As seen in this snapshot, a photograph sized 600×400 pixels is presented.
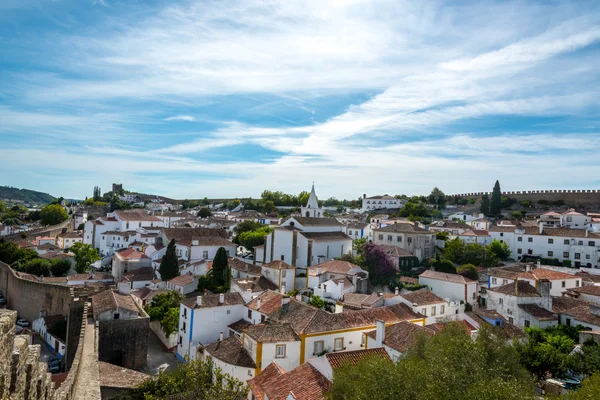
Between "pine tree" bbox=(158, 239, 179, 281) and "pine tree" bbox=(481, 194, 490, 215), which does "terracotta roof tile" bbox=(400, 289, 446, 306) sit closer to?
"pine tree" bbox=(158, 239, 179, 281)

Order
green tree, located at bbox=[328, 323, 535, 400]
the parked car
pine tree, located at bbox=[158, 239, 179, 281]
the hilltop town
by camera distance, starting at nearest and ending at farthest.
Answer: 1. green tree, located at bbox=[328, 323, 535, 400]
2. the hilltop town
3. the parked car
4. pine tree, located at bbox=[158, 239, 179, 281]

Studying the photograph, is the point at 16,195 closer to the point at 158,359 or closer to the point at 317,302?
the point at 158,359

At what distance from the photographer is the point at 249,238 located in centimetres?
4522

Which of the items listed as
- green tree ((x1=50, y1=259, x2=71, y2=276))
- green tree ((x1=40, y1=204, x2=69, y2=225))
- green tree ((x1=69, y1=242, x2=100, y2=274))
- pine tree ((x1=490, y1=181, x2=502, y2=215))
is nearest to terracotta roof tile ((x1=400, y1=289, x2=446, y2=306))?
green tree ((x1=69, y1=242, x2=100, y2=274))

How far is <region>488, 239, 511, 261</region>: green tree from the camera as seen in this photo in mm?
38562

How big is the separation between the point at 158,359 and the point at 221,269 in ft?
27.9

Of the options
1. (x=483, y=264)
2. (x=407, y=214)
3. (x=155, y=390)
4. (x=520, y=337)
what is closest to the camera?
(x=155, y=390)

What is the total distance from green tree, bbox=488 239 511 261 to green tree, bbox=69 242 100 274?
4119 cm

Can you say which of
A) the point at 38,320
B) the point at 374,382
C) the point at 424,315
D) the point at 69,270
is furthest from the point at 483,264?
the point at 69,270

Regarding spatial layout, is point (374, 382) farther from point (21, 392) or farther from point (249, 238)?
point (249, 238)

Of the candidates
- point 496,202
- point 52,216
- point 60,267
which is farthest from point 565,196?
point 52,216

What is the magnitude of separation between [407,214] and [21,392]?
64317mm

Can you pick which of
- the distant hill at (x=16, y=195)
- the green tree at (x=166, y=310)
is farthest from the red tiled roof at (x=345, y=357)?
the distant hill at (x=16, y=195)

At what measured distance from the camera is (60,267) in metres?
43.2
